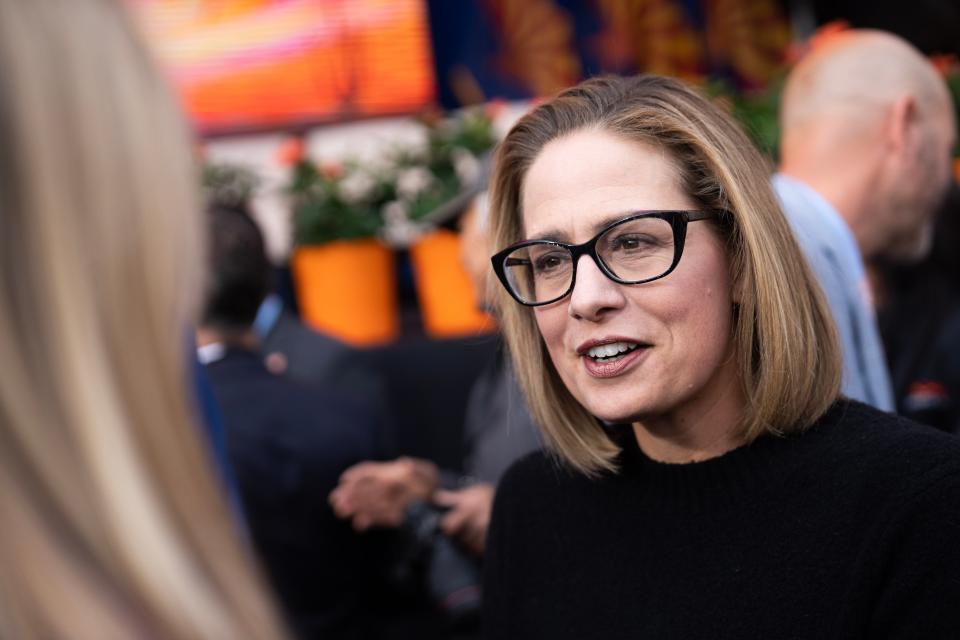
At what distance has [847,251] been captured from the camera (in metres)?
2.24

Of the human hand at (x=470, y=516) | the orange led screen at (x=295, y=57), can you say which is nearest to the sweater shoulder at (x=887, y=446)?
the human hand at (x=470, y=516)

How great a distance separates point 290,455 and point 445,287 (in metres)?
1.46

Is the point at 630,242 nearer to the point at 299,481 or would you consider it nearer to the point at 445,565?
the point at 445,565

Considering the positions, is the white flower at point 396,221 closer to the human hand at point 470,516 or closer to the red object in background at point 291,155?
the red object in background at point 291,155

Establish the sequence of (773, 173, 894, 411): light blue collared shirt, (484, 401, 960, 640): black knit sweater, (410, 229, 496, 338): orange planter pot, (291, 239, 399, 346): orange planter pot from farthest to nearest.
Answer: (291, 239, 399, 346): orange planter pot, (410, 229, 496, 338): orange planter pot, (773, 173, 894, 411): light blue collared shirt, (484, 401, 960, 640): black knit sweater

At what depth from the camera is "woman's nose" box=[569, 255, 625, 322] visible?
149 centimetres

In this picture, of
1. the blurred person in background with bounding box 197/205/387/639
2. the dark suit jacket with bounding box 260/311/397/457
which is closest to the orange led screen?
the dark suit jacket with bounding box 260/311/397/457

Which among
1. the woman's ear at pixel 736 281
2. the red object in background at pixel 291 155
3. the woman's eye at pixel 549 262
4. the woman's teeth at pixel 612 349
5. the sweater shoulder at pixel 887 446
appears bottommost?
the sweater shoulder at pixel 887 446

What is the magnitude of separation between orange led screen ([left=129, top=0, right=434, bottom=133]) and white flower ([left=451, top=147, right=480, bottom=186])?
1.34 m

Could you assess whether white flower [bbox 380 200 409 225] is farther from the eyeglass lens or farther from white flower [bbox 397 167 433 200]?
the eyeglass lens

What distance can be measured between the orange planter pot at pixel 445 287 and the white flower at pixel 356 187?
290 millimetres

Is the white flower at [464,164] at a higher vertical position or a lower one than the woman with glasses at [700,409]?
higher

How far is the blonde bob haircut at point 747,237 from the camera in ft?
4.91

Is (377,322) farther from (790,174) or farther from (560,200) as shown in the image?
(560,200)
